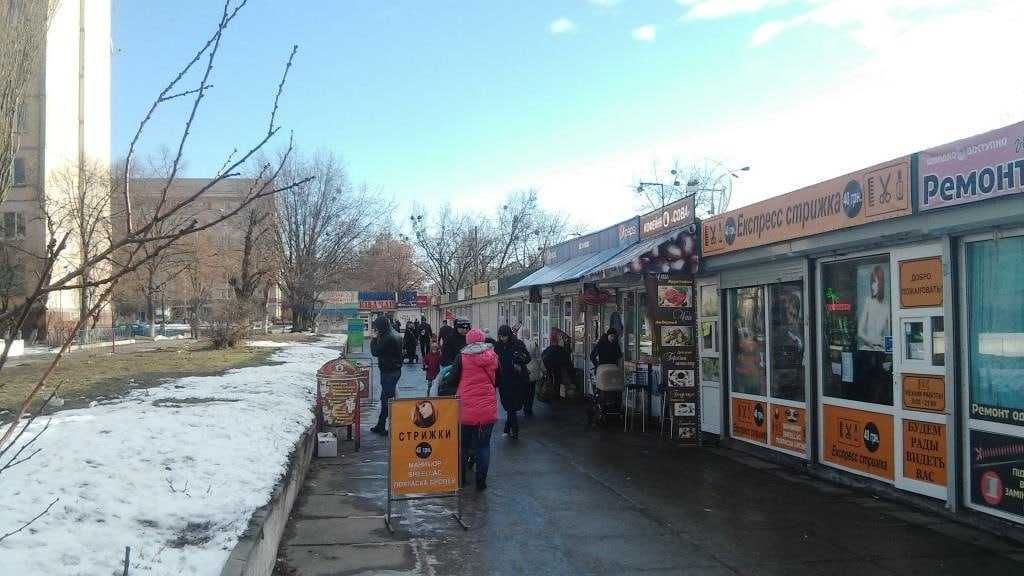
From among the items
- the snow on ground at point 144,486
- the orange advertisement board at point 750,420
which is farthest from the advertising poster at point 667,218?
the snow on ground at point 144,486

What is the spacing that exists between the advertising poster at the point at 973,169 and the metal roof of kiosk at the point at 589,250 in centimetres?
717

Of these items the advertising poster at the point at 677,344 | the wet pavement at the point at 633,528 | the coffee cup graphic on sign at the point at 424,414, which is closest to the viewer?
the wet pavement at the point at 633,528

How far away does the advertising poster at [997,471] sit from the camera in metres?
6.03

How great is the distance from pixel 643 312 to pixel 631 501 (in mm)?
6419

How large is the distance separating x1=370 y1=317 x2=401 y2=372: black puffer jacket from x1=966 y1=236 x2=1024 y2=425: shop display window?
25.8 feet

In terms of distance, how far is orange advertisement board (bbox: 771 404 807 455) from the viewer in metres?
8.93

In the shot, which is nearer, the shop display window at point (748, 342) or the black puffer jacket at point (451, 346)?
the shop display window at point (748, 342)

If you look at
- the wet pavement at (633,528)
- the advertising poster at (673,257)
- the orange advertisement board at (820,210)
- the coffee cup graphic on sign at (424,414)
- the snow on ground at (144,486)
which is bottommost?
the wet pavement at (633,528)

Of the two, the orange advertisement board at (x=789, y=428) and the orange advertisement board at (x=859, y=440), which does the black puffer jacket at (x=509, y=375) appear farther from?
the orange advertisement board at (x=859, y=440)

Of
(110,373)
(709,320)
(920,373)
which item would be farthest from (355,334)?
(920,373)

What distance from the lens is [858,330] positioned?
8172 millimetres

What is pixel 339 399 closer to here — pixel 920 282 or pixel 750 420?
pixel 750 420

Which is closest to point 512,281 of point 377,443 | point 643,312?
point 643,312

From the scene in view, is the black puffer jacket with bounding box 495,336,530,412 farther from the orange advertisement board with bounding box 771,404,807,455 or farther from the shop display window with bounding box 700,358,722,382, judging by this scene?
the orange advertisement board with bounding box 771,404,807,455
